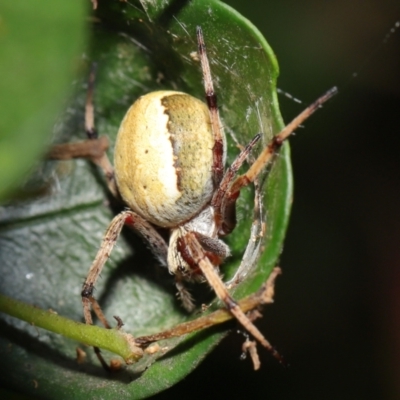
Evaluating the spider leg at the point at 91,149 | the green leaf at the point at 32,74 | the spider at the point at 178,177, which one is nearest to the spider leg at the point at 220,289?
the spider at the point at 178,177

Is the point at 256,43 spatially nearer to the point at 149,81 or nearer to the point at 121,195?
the point at 149,81

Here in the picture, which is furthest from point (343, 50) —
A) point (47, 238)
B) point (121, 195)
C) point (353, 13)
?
point (47, 238)

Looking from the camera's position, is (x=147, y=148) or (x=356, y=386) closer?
(x=147, y=148)

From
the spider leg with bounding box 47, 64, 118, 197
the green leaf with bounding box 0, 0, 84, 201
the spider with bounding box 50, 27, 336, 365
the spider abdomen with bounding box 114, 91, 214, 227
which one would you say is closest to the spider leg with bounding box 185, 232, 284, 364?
the spider with bounding box 50, 27, 336, 365

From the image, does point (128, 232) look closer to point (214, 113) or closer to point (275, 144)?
point (214, 113)

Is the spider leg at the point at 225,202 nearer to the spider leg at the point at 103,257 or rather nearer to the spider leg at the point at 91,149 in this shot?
the spider leg at the point at 103,257

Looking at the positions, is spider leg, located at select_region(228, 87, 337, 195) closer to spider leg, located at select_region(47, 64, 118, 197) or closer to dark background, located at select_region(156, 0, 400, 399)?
spider leg, located at select_region(47, 64, 118, 197)

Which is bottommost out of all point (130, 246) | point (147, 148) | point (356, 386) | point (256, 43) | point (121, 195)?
point (356, 386)
